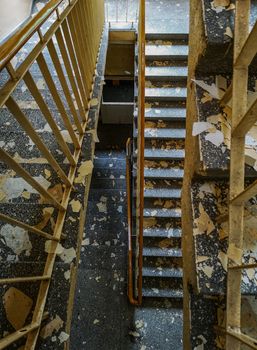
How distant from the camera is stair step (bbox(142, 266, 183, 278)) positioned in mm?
3423

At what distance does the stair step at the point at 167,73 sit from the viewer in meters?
4.19

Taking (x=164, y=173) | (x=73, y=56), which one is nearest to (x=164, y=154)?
(x=164, y=173)

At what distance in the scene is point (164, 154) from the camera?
A: 4.01 m

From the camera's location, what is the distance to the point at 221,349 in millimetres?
1220

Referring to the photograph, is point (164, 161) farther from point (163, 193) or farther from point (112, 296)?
point (112, 296)

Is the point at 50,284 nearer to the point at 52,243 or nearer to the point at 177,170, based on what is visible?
the point at 52,243

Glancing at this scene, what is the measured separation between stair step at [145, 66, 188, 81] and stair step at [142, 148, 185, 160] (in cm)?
123

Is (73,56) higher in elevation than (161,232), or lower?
higher

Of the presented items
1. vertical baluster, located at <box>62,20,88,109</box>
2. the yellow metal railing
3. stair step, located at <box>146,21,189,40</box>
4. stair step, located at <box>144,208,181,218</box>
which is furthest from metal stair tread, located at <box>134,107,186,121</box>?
vertical baluster, located at <box>62,20,88,109</box>

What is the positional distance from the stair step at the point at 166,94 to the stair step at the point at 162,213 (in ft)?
5.93

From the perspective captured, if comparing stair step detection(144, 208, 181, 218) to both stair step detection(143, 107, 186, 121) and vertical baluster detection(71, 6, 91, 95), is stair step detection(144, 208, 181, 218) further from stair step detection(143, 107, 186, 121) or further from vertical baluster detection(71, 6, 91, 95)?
vertical baluster detection(71, 6, 91, 95)

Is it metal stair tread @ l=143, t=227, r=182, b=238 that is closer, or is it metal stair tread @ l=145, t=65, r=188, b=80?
metal stair tread @ l=143, t=227, r=182, b=238

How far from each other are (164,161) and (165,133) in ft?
1.50

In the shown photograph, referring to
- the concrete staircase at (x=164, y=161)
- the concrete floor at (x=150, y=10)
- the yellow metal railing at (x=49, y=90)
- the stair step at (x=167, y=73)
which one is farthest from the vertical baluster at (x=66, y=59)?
the concrete floor at (x=150, y=10)
